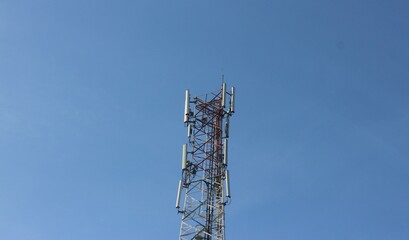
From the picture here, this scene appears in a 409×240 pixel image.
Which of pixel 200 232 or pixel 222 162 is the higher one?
pixel 222 162

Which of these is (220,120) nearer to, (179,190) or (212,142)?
(212,142)

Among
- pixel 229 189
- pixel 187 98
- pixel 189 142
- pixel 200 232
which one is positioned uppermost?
pixel 187 98

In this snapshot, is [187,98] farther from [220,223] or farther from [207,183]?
[220,223]

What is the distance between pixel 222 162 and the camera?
5394cm

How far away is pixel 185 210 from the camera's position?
52031 millimetres

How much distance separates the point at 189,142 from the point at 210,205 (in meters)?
5.55

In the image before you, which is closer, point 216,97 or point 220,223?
point 220,223

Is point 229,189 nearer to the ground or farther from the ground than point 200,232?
farther from the ground

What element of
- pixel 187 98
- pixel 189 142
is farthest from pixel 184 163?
pixel 187 98

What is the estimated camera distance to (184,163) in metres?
54.1

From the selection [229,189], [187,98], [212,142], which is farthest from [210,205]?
[187,98]

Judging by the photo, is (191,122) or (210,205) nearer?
(210,205)

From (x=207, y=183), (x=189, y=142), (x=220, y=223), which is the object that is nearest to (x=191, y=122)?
(x=189, y=142)

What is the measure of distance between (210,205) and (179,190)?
2.54 metres
